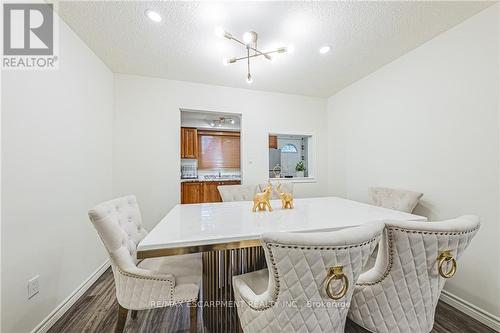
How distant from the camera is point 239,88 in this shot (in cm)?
314

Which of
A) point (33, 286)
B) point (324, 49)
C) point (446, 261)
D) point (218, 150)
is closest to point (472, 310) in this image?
point (446, 261)

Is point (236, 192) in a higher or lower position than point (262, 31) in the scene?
lower

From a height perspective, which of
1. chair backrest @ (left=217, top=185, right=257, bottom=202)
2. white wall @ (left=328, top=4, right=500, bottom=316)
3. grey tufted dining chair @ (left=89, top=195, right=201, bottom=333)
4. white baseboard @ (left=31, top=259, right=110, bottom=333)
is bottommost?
white baseboard @ (left=31, top=259, right=110, bottom=333)

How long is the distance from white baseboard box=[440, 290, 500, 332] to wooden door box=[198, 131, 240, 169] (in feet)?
15.9

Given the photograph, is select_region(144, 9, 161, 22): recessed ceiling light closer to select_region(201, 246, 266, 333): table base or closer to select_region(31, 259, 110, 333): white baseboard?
select_region(201, 246, 266, 333): table base

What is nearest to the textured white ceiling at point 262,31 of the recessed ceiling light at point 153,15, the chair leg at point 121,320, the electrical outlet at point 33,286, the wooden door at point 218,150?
the recessed ceiling light at point 153,15

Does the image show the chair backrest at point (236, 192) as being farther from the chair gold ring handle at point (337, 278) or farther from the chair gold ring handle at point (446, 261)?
the chair gold ring handle at point (446, 261)

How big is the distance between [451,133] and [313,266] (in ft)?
6.94

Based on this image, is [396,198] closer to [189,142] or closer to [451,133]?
[451,133]

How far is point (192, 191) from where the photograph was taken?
4355 mm

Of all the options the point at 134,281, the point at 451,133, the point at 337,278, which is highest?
the point at 451,133

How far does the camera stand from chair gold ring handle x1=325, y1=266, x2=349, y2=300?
27.8 inches

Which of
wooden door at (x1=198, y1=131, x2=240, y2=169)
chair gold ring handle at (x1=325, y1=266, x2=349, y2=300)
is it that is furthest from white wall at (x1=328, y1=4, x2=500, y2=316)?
wooden door at (x1=198, y1=131, x2=240, y2=169)

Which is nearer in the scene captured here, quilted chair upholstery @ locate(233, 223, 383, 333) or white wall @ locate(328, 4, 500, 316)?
quilted chair upholstery @ locate(233, 223, 383, 333)
